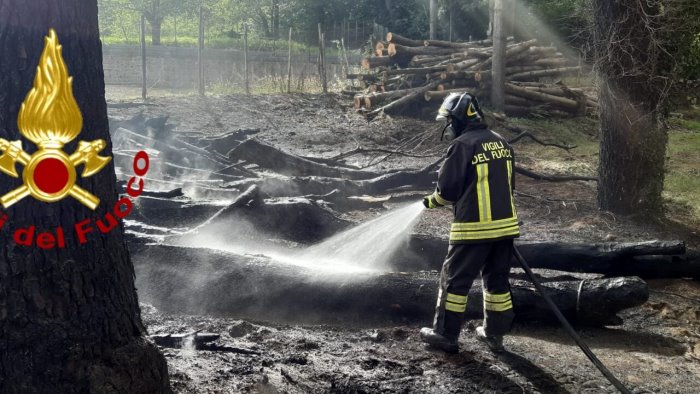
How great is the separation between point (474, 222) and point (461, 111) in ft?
2.70

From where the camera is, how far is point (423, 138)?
14961mm

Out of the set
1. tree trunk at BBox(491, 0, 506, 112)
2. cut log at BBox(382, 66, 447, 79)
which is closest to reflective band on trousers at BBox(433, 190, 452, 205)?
tree trunk at BBox(491, 0, 506, 112)

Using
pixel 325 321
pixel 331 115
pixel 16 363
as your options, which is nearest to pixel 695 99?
pixel 325 321

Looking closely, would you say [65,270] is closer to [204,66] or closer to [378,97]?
[378,97]

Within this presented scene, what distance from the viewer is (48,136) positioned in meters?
3.06

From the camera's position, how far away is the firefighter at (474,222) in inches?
192

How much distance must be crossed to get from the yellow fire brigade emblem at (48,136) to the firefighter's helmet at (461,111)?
8.99 ft

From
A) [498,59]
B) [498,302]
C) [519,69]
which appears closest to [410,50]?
[519,69]

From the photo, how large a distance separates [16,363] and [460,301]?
9.68ft

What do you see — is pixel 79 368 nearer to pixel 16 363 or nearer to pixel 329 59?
pixel 16 363

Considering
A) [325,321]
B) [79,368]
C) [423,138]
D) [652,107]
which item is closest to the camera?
[79,368]

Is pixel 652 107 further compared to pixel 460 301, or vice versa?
pixel 652 107

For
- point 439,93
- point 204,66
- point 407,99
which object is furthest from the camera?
point 204,66

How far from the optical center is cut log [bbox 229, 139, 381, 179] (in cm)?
1095
